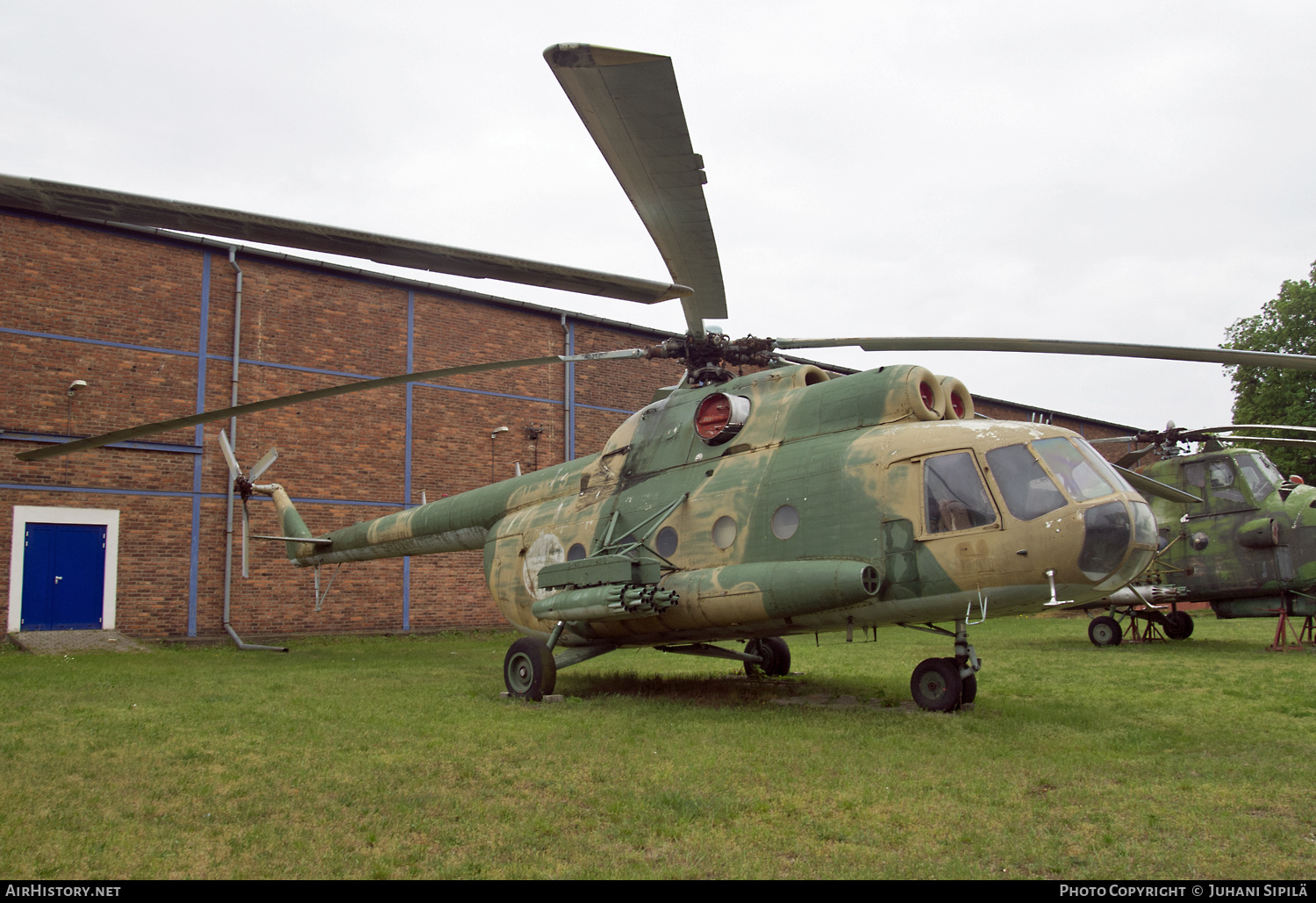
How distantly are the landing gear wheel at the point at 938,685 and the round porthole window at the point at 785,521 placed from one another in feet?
6.19

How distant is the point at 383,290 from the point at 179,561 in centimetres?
766

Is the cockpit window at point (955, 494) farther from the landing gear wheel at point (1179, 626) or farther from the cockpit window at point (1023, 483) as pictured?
the landing gear wheel at point (1179, 626)

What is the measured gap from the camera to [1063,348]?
24.3ft

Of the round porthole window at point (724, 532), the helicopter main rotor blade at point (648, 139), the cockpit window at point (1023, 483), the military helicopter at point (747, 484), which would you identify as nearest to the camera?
the helicopter main rotor blade at point (648, 139)

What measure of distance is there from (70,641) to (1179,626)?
2208 cm

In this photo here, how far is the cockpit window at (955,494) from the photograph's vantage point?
7441mm

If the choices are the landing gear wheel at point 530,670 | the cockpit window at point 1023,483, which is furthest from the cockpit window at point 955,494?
the landing gear wheel at point 530,670

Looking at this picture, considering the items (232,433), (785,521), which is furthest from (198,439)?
(785,521)

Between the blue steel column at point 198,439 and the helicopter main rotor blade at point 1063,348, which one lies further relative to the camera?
the blue steel column at point 198,439

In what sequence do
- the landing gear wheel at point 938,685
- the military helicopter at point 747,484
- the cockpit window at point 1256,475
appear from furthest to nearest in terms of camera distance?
the cockpit window at point 1256,475 < the landing gear wheel at point 938,685 < the military helicopter at point 747,484

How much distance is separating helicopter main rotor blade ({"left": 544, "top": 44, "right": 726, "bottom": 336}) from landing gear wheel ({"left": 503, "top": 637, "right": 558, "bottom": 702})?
446 cm

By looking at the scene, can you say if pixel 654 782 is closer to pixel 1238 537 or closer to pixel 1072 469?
pixel 1072 469

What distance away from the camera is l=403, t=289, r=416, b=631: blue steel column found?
20.4m

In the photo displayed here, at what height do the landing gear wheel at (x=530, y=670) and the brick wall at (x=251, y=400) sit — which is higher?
the brick wall at (x=251, y=400)
